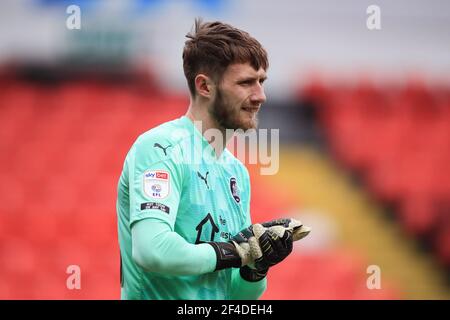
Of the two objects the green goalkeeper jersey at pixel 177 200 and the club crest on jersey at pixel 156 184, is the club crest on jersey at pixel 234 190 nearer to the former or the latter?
the green goalkeeper jersey at pixel 177 200

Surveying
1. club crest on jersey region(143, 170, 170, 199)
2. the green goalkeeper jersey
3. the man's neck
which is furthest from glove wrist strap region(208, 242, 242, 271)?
the man's neck

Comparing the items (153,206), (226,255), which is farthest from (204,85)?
(226,255)

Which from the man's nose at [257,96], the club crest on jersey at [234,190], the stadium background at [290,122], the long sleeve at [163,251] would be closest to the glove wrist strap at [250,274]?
the club crest on jersey at [234,190]

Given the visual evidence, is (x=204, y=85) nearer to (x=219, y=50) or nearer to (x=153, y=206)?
(x=219, y=50)

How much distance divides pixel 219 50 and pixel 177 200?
2.05 ft

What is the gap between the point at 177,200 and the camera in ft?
8.86

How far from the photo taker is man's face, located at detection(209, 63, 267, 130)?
291cm

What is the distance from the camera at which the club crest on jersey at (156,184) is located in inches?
104

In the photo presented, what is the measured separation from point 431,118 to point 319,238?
302 cm

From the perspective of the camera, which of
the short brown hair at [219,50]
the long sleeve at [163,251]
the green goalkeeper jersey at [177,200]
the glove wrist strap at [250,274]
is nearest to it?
the long sleeve at [163,251]

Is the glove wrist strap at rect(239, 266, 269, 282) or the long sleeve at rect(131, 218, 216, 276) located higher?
the long sleeve at rect(131, 218, 216, 276)

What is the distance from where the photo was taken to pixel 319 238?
895cm

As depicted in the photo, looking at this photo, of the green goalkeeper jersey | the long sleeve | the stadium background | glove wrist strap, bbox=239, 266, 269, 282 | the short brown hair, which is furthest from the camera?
the stadium background

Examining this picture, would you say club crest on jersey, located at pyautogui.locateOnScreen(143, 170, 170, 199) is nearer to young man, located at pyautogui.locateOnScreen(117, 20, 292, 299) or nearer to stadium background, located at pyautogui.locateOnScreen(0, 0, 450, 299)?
young man, located at pyautogui.locateOnScreen(117, 20, 292, 299)
